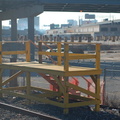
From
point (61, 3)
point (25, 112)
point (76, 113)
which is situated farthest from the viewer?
point (61, 3)

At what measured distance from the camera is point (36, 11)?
41.7 metres

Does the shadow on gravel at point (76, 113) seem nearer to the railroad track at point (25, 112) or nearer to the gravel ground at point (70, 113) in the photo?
the gravel ground at point (70, 113)

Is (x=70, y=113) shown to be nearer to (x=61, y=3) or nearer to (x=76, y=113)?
(x=76, y=113)

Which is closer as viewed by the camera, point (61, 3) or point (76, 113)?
point (76, 113)

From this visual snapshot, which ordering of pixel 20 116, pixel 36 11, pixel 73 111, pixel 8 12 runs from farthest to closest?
pixel 8 12 < pixel 36 11 < pixel 73 111 < pixel 20 116

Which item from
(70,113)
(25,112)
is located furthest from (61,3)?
(25,112)

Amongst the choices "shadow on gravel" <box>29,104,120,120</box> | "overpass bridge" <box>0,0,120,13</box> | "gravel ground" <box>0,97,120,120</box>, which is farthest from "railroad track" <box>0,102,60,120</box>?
"overpass bridge" <box>0,0,120,13</box>

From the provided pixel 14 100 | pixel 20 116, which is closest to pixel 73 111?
pixel 20 116

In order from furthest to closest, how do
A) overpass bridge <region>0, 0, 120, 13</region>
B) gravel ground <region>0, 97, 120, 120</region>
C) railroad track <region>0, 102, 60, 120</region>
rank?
overpass bridge <region>0, 0, 120, 13</region>, gravel ground <region>0, 97, 120, 120</region>, railroad track <region>0, 102, 60, 120</region>

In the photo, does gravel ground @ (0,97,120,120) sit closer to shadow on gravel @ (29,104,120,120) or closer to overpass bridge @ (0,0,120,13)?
shadow on gravel @ (29,104,120,120)

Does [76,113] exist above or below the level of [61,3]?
below

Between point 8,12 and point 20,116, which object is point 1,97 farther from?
point 8,12

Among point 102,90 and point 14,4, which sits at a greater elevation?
point 14,4

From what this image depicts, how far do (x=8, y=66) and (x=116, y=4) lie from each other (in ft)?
105
